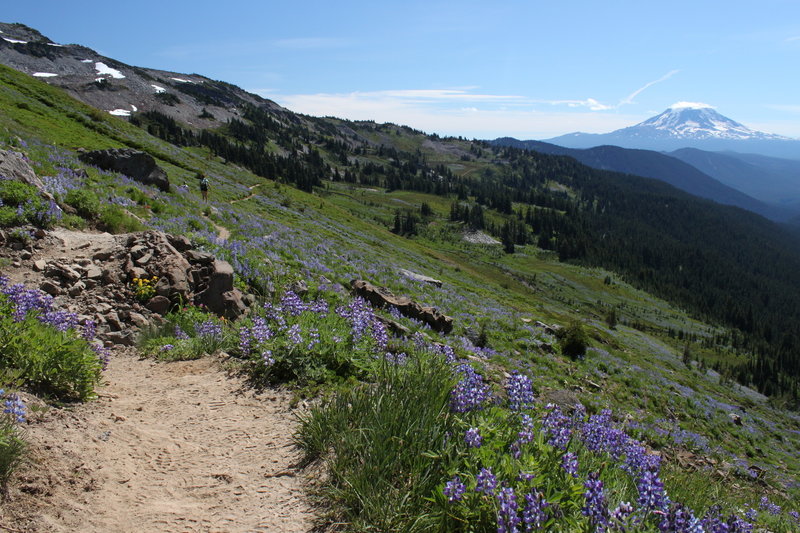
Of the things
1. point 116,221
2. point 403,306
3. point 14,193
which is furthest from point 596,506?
point 116,221

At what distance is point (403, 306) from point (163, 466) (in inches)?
523

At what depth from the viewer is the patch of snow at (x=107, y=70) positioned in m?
168

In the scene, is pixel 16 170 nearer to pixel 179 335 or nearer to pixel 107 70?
pixel 179 335

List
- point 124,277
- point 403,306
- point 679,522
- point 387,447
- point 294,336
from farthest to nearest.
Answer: point 403,306 → point 124,277 → point 294,336 → point 387,447 → point 679,522

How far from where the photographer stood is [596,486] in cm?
341

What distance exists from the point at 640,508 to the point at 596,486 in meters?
0.68

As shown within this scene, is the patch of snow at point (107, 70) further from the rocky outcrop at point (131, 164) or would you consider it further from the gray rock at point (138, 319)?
the gray rock at point (138, 319)

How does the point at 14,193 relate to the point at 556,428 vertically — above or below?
above

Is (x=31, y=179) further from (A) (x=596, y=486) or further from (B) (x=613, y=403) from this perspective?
(B) (x=613, y=403)

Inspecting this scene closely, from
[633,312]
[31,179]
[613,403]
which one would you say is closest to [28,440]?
[31,179]

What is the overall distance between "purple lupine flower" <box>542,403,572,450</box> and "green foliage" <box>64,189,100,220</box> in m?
14.3

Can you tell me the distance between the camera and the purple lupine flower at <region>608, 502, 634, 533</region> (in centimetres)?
328

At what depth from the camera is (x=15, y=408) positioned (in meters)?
4.26

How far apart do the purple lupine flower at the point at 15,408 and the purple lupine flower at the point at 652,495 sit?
604 cm
